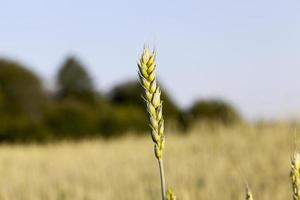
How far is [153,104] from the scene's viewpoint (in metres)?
0.87

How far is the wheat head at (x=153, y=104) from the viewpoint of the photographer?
0.85m

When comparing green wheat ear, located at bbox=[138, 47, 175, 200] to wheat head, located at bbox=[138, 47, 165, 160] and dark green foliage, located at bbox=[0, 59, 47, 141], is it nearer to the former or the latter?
wheat head, located at bbox=[138, 47, 165, 160]

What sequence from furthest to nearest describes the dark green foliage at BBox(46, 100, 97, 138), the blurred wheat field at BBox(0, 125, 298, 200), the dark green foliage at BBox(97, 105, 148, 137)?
the dark green foliage at BBox(97, 105, 148, 137) → the dark green foliage at BBox(46, 100, 97, 138) → the blurred wheat field at BBox(0, 125, 298, 200)

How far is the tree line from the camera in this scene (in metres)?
21.5

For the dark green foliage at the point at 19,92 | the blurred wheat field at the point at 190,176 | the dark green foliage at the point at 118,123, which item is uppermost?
the dark green foliage at the point at 19,92

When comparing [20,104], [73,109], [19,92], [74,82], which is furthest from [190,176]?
[74,82]

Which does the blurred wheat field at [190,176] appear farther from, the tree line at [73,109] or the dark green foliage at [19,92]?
the dark green foliage at [19,92]

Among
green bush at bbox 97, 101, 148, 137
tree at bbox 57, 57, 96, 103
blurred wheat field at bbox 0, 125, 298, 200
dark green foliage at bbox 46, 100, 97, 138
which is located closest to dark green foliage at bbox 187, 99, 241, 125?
green bush at bbox 97, 101, 148, 137

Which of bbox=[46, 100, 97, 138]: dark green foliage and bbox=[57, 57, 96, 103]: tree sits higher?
bbox=[57, 57, 96, 103]: tree

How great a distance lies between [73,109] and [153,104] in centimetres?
2187

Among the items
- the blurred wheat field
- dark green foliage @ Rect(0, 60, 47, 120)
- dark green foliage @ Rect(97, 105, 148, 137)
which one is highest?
dark green foliage @ Rect(0, 60, 47, 120)

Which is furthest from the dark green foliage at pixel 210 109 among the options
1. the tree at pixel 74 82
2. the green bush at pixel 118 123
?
the tree at pixel 74 82

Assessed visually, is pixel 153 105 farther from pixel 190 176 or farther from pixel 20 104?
pixel 20 104

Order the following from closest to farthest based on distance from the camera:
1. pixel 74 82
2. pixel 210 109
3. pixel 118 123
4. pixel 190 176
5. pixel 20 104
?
pixel 190 176 → pixel 118 123 → pixel 210 109 → pixel 20 104 → pixel 74 82
